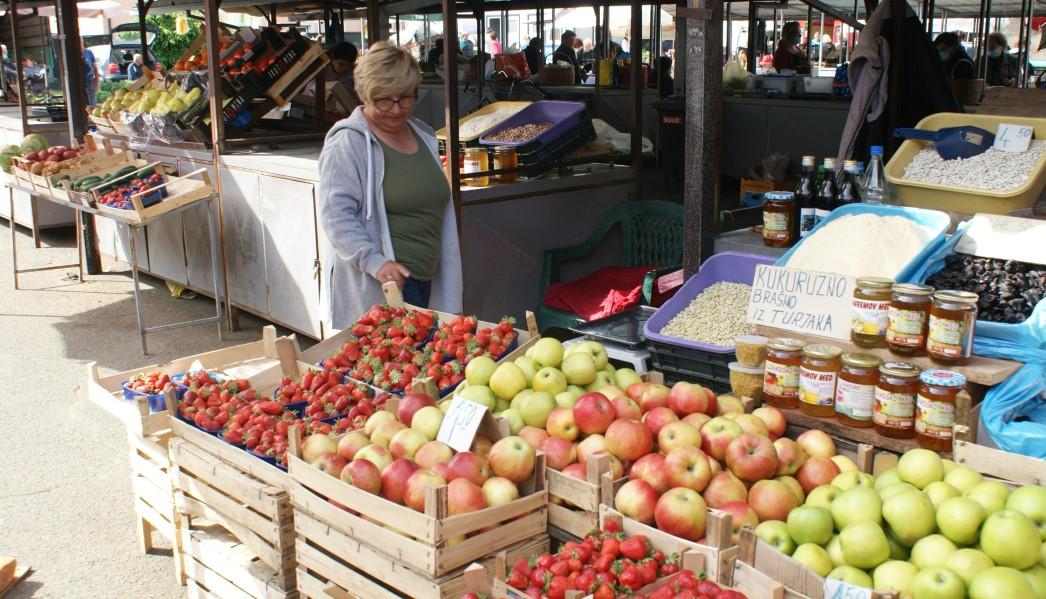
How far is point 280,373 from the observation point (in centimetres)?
382

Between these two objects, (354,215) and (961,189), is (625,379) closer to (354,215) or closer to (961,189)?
(354,215)

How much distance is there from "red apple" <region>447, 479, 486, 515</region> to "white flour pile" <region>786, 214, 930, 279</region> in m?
1.47

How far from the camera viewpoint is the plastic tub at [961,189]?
12.1 feet

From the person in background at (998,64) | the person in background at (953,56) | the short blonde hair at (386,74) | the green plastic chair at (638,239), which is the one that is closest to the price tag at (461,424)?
the short blonde hair at (386,74)

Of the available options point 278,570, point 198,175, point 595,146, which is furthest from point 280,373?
point 198,175

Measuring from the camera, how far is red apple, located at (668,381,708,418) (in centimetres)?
272

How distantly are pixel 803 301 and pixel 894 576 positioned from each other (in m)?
1.18

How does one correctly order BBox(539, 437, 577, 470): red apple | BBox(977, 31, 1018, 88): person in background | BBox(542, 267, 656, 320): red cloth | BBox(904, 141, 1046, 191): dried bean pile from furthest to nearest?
BBox(977, 31, 1018, 88): person in background < BBox(542, 267, 656, 320): red cloth < BBox(904, 141, 1046, 191): dried bean pile < BBox(539, 437, 577, 470): red apple

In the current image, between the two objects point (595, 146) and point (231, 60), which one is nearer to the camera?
point (595, 146)

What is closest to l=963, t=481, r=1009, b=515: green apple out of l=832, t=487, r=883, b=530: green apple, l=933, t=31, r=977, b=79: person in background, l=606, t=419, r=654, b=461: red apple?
l=832, t=487, r=883, b=530: green apple

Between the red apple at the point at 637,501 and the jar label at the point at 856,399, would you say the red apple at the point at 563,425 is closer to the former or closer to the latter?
the red apple at the point at 637,501

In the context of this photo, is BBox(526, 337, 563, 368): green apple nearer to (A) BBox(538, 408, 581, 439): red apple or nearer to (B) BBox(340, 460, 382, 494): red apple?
(A) BBox(538, 408, 581, 439): red apple

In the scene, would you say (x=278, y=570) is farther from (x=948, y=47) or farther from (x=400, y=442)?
(x=948, y=47)

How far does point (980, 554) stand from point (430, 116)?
1285 centimetres
